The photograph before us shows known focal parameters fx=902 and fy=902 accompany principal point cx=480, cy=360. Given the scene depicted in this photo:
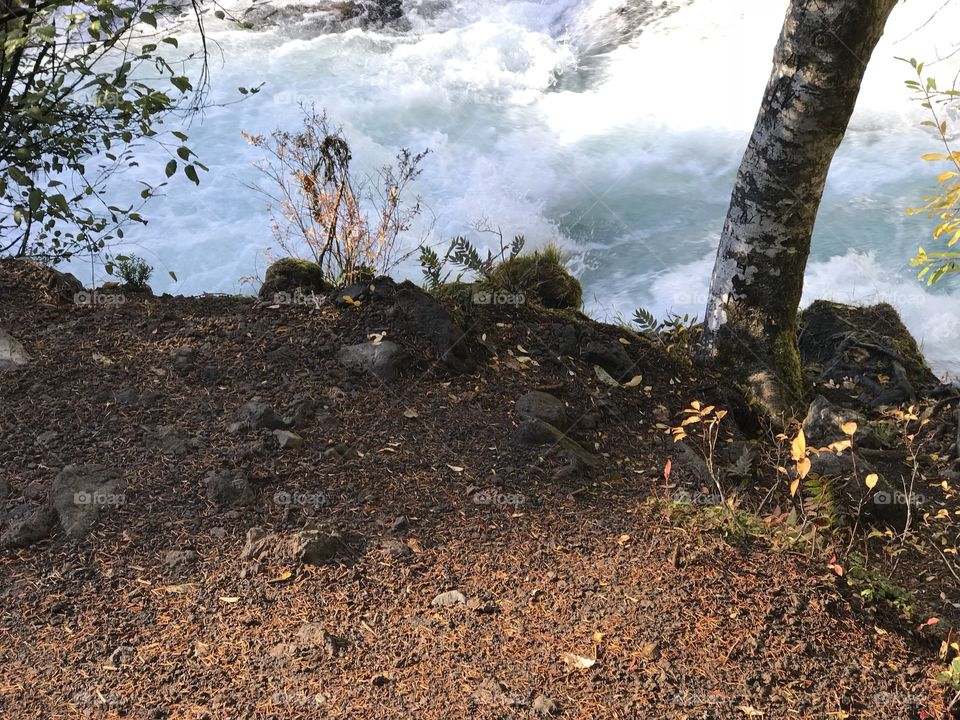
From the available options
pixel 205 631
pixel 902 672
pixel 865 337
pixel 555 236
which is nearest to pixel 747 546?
pixel 902 672

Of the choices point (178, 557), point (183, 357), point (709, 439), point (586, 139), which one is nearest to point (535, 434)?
point (709, 439)

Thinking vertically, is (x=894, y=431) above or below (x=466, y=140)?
below

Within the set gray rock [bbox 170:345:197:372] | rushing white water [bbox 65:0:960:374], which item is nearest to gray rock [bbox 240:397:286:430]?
gray rock [bbox 170:345:197:372]

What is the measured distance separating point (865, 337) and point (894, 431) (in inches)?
48.4

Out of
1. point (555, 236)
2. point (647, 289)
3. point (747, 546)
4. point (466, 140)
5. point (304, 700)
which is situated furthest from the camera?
point (466, 140)

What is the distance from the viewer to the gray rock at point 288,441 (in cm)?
356

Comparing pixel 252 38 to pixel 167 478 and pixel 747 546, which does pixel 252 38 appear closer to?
pixel 167 478

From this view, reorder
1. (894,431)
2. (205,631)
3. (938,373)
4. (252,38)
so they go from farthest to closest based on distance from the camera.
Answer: (252,38), (938,373), (894,431), (205,631)

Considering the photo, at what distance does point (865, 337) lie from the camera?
19.2 feet

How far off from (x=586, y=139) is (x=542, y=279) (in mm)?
5903

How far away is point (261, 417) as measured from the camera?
12.0ft

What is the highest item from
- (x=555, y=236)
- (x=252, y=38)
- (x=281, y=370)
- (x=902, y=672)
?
(x=252, y=38)

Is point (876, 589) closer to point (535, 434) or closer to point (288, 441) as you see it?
point (535, 434)

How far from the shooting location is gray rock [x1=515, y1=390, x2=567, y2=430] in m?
3.94
